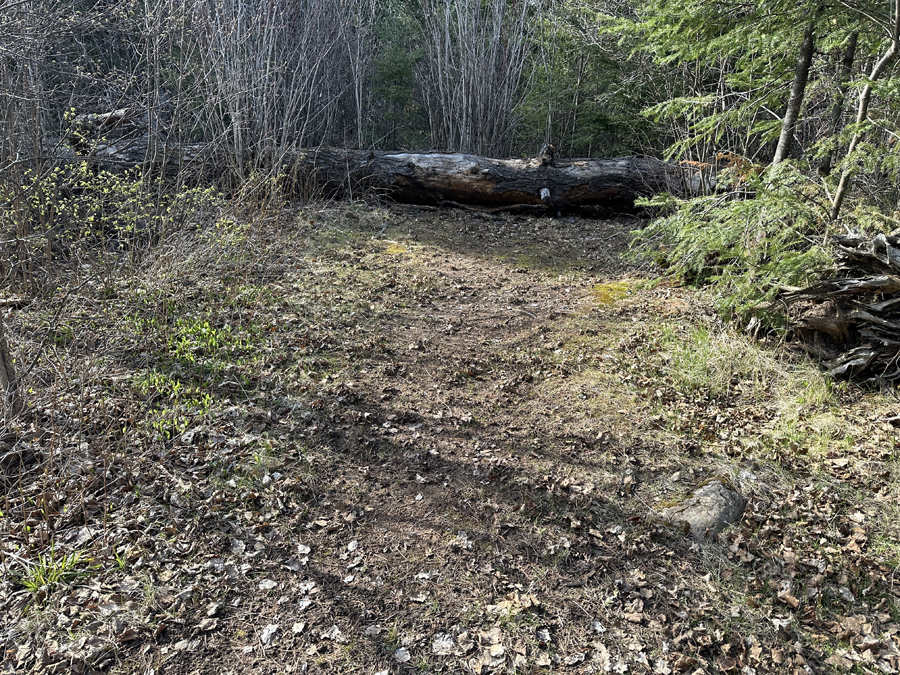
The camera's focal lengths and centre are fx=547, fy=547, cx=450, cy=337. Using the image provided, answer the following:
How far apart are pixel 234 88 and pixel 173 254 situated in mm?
3056

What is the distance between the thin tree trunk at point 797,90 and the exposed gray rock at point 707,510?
2.79 metres

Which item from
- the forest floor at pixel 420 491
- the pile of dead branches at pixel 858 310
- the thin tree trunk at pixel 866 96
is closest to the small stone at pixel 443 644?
the forest floor at pixel 420 491

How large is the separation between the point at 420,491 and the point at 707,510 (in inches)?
65.6

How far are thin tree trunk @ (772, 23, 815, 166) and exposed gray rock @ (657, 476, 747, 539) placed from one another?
9.16 ft

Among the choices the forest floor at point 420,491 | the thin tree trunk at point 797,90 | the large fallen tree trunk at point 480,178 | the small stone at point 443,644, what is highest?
the thin tree trunk at point 797,90

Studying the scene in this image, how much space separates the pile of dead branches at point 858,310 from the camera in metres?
3.93

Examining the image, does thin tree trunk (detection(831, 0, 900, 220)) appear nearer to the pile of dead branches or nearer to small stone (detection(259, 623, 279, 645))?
the pile of dead branches

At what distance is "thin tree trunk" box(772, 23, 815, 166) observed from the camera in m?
4.39

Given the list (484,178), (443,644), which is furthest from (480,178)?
(443,644)

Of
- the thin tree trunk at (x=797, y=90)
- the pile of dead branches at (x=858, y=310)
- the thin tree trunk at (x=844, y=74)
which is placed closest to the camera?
the pile of dead branches at (x=858, y=310)

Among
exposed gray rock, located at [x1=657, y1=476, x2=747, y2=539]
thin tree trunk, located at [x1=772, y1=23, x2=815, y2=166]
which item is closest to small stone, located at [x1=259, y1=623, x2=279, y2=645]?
exposed gray rock, located at [x1=657, y1=476, x2=747, y2=539]

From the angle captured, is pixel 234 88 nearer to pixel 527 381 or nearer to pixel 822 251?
pixel 527 381

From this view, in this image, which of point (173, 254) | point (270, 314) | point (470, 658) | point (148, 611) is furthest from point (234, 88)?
point (470, 658)

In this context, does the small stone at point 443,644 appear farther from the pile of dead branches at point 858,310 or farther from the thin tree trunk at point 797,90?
the thin tree trunk at point 797,90
